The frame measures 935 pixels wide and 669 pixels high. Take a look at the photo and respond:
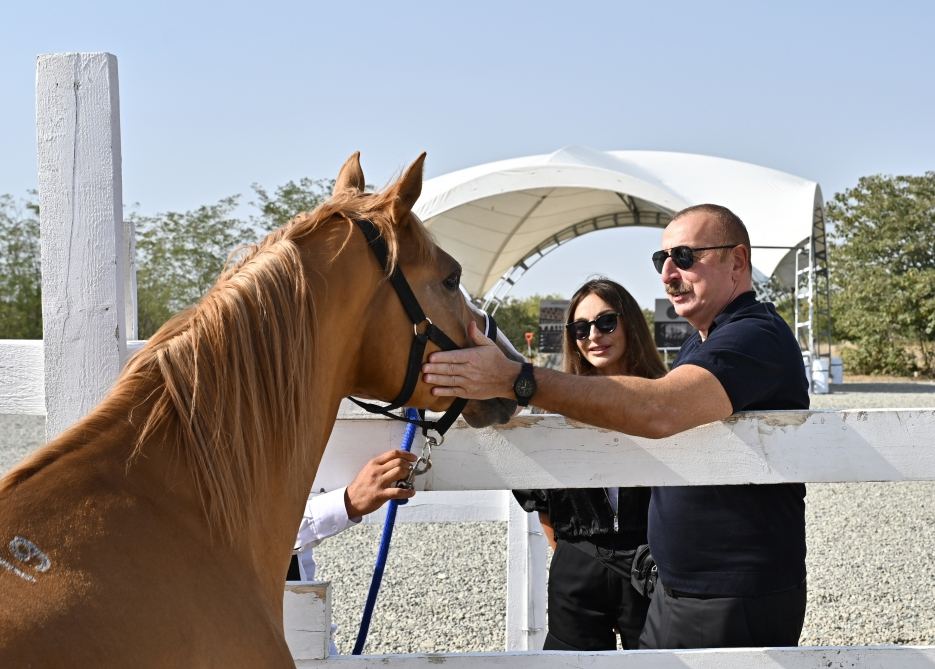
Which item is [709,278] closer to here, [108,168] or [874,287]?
[108,168]

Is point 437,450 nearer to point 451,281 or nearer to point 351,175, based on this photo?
point 451,281

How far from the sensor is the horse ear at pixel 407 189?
81.9 inches

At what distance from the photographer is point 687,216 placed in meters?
2.69

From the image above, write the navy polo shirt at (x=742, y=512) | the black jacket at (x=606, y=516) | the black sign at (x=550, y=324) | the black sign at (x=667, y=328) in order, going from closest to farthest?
the navy polo shirt at (x=742, y=512) → the black jacket at (x=606, y=516) → the black sign at (x=550, y=324) → the black sign at (x=667, y=328)

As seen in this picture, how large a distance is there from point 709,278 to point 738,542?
764 millimetres

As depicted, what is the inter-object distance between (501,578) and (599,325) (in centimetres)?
387

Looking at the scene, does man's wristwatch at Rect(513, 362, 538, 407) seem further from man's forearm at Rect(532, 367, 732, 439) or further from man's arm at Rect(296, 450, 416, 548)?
man's arm at Rect(296, 450, 416, 548)

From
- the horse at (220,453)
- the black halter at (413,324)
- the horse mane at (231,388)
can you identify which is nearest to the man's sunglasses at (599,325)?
the horse at (220,453)

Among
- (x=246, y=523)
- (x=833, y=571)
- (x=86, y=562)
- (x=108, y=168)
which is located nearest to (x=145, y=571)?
(x=86, y=562)

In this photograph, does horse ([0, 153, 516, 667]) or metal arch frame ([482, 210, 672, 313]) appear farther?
metal arch frame ([482, 210, 672, 313])

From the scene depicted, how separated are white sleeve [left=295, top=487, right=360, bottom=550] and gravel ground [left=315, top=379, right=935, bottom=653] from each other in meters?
2.94

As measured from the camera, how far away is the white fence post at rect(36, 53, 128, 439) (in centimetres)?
218

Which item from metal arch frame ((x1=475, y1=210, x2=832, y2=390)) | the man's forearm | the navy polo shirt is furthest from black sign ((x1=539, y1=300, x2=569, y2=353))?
the man's forearm

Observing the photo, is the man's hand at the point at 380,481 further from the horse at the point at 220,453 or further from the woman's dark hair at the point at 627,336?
the woman's dark hair at the point at 627,336
